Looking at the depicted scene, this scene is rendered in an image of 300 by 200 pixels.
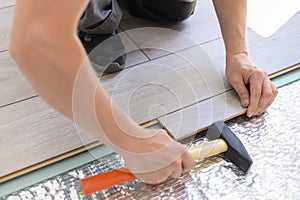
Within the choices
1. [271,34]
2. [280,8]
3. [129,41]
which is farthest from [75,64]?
[280,8]

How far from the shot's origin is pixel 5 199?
3.05 ft

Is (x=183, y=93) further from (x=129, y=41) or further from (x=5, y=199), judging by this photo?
(x=5, y=199)

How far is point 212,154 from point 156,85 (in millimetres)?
312

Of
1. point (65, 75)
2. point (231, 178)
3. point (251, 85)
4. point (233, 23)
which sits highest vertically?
point (65, 75)

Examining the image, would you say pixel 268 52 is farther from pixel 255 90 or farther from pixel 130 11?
pixel 130 11

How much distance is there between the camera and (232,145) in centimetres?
101

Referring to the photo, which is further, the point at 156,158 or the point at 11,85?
the point at 11,85

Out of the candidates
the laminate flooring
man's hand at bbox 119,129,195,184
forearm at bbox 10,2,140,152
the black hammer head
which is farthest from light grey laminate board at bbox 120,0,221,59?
forearm at bbox 10,2,140,152

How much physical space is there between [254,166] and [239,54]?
34 cm

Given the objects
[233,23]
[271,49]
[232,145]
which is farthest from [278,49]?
[232,145]

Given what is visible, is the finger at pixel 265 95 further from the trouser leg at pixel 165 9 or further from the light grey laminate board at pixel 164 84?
the trouser leg at pixel 165 9

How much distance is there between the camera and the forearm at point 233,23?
1182 millimetres

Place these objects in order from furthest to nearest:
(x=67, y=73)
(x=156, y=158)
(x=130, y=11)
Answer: (x=130, y=11)
(x=156, y=158)
(x=67, y=73)

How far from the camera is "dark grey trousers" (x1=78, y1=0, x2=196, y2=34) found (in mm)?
1244
